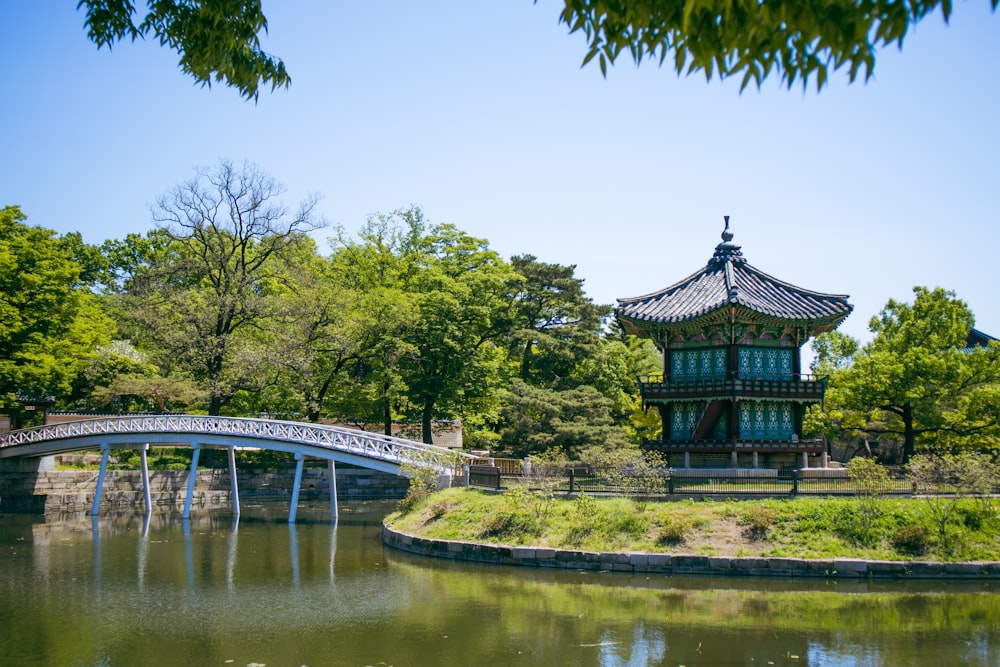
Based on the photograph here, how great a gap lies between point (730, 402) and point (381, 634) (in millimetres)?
22131

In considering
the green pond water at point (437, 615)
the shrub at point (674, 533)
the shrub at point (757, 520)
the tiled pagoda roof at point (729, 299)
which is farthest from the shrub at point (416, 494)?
the tiled pagoda roof at point (729, 299)

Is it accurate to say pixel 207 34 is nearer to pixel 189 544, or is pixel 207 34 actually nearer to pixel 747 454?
pixel 189 544

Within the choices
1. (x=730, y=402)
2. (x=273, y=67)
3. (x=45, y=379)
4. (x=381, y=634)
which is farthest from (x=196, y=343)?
(x=273, y=67)

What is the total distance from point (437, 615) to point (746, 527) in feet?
35.3

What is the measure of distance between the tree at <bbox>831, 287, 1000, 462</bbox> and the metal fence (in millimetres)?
11884

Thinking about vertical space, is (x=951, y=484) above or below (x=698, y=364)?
below

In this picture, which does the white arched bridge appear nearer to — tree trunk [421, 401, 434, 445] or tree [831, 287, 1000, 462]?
tree trunk [421, 401, 434, 445]

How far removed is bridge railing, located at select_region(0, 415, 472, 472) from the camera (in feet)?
110

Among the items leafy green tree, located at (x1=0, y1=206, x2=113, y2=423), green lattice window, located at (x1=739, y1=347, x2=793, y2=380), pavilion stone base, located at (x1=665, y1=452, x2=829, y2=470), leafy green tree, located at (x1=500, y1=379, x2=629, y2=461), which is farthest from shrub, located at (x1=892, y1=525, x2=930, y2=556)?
leafy green tree, located at (x1=0, y1=206, x2=113, y2=423)

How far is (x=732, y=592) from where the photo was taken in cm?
2080

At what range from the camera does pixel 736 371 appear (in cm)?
3522

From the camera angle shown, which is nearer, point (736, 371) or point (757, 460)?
point (757, 460)

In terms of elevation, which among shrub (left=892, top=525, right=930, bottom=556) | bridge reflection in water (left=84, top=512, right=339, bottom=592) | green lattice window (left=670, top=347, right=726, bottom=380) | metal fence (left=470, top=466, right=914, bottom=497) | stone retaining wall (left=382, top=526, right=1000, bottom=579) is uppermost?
green lattice window (left=670, top=347, right=726, bottom=380)

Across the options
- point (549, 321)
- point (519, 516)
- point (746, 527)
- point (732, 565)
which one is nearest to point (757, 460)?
point (746, 527)
